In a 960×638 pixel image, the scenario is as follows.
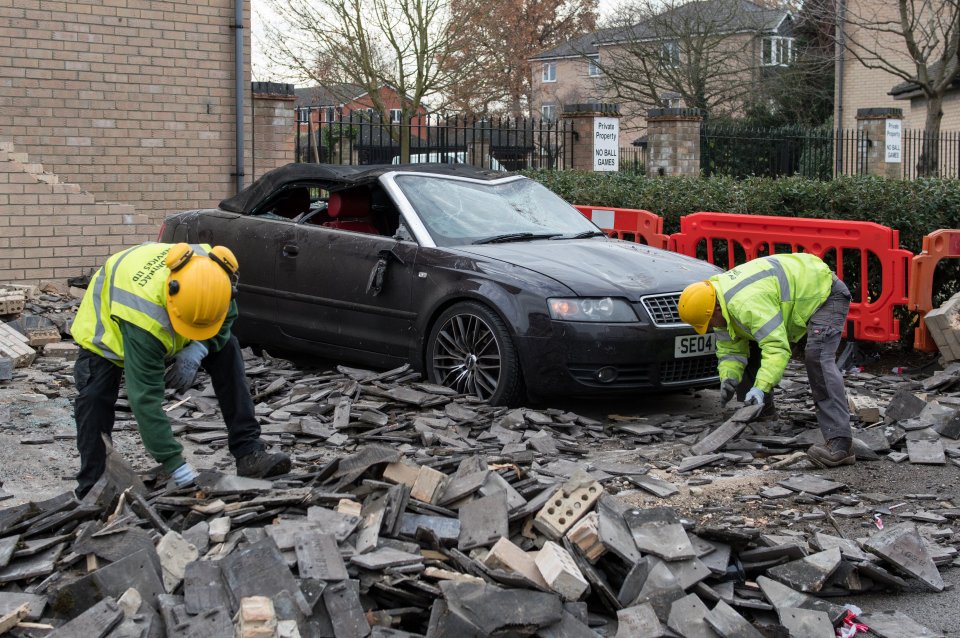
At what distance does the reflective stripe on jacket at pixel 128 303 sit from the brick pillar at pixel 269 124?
30.7 ft

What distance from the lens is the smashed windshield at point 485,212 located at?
314 inches

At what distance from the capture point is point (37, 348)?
943 cm

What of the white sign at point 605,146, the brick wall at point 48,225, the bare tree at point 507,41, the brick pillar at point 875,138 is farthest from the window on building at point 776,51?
the brick wall at point 48,225

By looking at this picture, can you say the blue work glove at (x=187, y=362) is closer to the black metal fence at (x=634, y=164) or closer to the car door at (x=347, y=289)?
the car door at (x=347, y=289)

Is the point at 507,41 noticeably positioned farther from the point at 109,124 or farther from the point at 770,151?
the point at 109,124

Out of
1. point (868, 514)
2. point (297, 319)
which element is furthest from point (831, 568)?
point (297, 319)

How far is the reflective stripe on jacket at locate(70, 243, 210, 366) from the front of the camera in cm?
489

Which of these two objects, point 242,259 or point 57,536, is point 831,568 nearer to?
point 57,536

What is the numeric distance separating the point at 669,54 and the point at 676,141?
17568 millimetres

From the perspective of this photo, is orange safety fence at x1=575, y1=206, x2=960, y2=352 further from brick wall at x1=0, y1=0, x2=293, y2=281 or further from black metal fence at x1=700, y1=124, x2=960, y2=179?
black metal fence at x1=700, y1=124, x2=960, y2=179

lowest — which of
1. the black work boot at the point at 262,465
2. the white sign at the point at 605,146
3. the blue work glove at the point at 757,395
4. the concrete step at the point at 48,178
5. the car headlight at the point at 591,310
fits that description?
the black work boot at the point at 262,465

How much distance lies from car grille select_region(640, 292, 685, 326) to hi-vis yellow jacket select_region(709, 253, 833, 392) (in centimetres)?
70

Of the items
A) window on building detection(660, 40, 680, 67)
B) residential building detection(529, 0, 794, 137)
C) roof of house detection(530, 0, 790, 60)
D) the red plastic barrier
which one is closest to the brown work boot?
the red plastic barrier

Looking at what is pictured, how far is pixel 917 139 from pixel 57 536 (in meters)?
24.7
